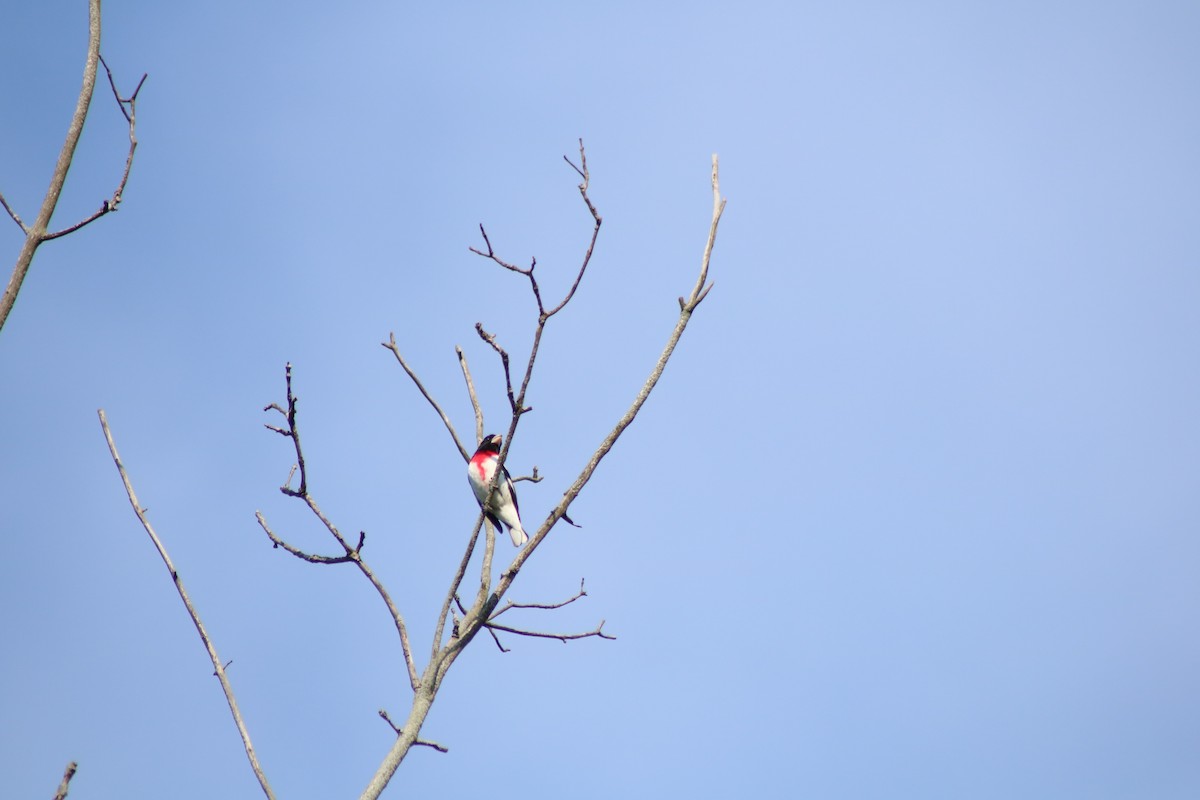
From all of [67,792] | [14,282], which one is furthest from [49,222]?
[67,792]

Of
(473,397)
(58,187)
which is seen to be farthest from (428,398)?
(58,187)

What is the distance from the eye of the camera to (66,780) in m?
1.61

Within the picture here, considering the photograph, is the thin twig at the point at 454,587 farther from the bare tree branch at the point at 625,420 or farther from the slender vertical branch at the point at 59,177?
the slender vertical branch at the point at 59,177

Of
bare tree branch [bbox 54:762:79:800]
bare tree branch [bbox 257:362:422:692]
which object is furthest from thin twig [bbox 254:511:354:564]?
bare tree branch [bbox 54:762:79:800]

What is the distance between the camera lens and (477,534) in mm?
3305

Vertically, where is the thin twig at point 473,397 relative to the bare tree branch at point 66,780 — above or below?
above

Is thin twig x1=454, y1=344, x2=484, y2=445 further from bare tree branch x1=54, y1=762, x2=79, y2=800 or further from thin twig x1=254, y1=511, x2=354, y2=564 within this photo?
bare tree branch x1=54, y1=762, x2=79, y2=800

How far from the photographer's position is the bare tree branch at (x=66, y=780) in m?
1.58

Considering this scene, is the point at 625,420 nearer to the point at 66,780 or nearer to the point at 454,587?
the point at 454,587

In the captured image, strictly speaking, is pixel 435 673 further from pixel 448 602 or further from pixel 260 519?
pixel 260 519

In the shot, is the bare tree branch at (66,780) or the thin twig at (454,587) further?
the thin twig at (454,587)

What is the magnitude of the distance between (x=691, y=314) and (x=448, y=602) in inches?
49.9

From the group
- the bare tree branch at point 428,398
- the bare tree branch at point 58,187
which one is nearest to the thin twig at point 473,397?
the bare tree branch at point 428,398

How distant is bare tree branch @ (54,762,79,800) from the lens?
1579 mm
